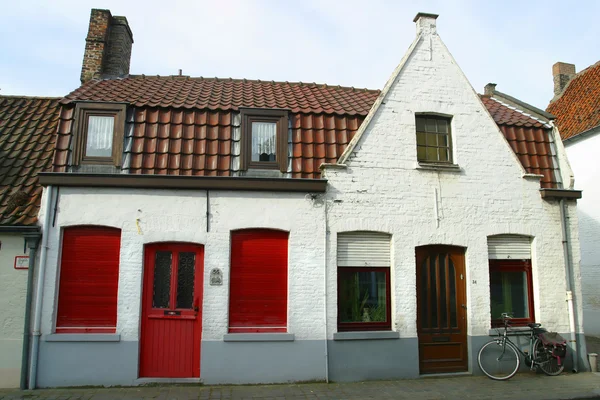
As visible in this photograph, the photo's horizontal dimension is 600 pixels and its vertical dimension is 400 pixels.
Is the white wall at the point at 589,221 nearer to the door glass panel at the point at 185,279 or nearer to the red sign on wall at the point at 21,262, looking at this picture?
the door glass panel at the point at 185,279

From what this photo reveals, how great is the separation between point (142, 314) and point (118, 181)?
259cm

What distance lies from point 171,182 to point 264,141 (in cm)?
211

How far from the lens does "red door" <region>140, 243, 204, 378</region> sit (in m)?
8.46

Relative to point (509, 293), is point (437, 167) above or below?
above

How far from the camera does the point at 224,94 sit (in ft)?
35.5

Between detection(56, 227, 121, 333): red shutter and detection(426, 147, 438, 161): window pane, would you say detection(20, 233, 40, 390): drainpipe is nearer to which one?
detection(56, 227, 121, 333): red shutter

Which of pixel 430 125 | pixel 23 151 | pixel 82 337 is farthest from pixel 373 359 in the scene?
pixel 23 151

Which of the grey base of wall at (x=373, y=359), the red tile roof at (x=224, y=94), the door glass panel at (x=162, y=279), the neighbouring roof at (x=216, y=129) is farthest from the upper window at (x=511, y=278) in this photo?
the door glass panel at (x=162, y=279)

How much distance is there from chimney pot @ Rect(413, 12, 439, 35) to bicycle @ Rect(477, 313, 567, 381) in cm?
661

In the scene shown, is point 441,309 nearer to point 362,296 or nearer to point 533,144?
point 362,296

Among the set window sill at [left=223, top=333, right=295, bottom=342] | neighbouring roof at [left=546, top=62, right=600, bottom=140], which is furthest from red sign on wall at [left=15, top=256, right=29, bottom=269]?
neighbouring roof at [left=546, top=62, right=600, bottom=140]

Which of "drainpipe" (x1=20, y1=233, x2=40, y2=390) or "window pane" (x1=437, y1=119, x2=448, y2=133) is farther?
"window pane" (x1=437, y1=119, x2=448, y2=133)

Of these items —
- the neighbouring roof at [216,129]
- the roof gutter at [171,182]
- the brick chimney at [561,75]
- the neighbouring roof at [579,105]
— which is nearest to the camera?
the roof gutter at [171,182]

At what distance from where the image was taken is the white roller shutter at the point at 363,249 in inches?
362
